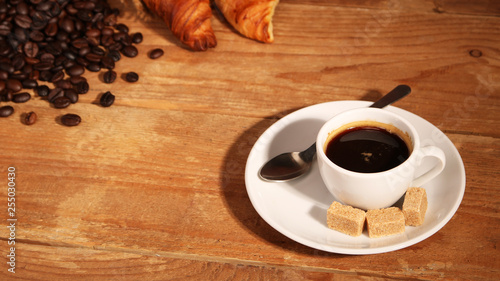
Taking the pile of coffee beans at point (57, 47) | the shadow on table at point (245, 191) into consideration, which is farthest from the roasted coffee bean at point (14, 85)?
the shadow on table at point (245, 191)


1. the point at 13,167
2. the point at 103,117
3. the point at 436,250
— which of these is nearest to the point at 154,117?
the point at 103,117

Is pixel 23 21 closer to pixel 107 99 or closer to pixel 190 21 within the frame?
pixel 107 99

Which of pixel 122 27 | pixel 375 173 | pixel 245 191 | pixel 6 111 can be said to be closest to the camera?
pixel 375 173

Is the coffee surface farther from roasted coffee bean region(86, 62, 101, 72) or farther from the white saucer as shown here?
roasted coffee bean region(86, 62, 101, 72)

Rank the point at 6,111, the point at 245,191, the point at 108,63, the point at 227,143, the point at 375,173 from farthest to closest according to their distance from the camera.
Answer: the point at 108,63 → the point at 6,111 → the point at 227,143 → the point at 245,191 → the point at 375,173

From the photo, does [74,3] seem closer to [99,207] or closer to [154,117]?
[154,117]

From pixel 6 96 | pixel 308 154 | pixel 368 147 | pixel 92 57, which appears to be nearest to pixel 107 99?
pixel 92 57

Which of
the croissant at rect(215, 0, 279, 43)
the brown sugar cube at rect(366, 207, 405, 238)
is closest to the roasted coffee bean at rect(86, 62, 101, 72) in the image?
the croissant at rect(215, 0, 279, 43)

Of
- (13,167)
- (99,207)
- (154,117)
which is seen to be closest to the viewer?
(99,207)
